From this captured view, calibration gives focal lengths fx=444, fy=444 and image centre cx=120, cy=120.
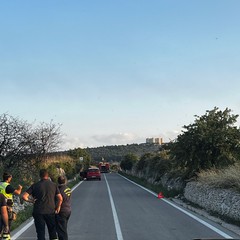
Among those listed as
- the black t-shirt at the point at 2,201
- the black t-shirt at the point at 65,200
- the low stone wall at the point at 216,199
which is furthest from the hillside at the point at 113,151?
the black t-shirt at the point at 2,201

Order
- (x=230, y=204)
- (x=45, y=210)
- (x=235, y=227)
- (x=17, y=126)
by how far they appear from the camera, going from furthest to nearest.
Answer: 1. (x=17, y=126)
2. (x=230, y=204)
3. (x=235, y=227)
4. (x=45, y=210)

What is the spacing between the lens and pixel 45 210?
8.45 metres

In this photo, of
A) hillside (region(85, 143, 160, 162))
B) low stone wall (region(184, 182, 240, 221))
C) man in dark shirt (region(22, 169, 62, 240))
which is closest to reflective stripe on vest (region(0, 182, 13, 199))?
man in dark shirt (region(22, 169, 62, 240))

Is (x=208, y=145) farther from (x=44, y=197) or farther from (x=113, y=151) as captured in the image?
(x=113, y=151)

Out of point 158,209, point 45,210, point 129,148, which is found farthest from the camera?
point 129,148

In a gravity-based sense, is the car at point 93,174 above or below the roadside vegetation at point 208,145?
below

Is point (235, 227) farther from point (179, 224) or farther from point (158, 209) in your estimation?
point (158, 209)

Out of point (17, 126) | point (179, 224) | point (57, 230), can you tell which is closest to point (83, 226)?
point (179, 224)

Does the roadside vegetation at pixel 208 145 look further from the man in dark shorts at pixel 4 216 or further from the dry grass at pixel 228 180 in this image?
the man in dark shorts at pixel 4 216

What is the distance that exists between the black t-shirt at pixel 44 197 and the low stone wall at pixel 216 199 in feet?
21.7

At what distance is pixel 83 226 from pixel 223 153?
11893mm

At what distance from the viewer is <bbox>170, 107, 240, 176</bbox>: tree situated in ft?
75.4

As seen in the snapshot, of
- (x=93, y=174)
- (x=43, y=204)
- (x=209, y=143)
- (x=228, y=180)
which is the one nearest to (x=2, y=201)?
(x=43, y=204)

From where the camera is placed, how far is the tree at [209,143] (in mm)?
22969
